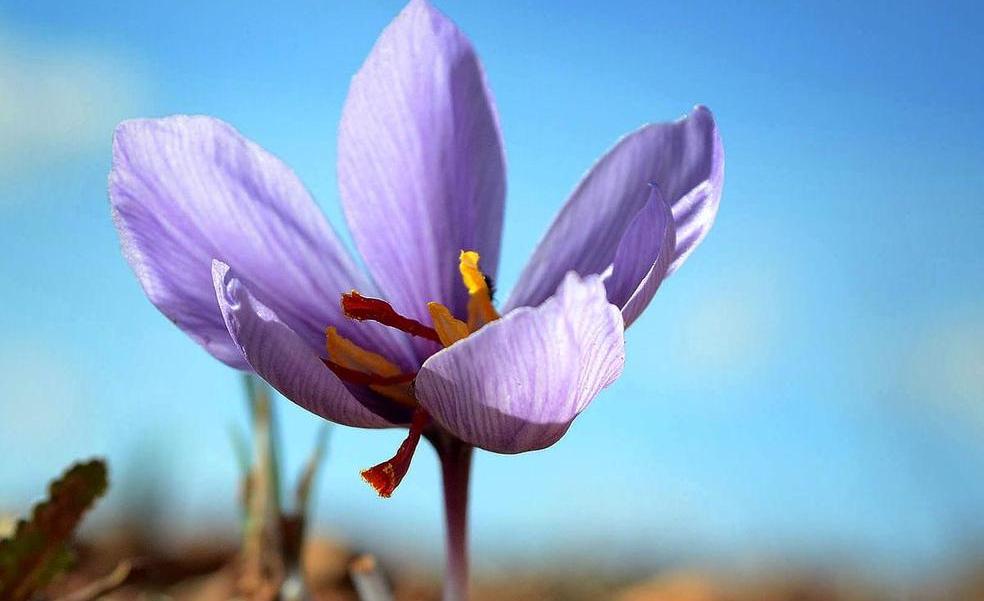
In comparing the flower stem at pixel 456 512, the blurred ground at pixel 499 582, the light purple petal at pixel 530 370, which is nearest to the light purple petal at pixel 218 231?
the flower stem at pixel 456 512

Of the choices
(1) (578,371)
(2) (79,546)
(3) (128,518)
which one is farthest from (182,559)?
(1) (578,371)

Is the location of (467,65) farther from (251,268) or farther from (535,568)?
(535,568)

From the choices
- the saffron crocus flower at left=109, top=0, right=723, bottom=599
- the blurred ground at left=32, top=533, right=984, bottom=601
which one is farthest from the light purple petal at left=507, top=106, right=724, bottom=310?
the blurred ground at left=32, top=533, right=984, bottom=601

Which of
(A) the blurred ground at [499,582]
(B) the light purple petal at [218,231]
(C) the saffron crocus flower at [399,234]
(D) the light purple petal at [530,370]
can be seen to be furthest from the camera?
(A) the blurred ground at [499,582]

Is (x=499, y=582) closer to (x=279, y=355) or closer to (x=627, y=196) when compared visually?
(x=627, y=196)

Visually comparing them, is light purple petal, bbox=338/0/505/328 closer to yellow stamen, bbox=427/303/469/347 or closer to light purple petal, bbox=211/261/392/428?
yellow stamen, bbox=427/303/469/347

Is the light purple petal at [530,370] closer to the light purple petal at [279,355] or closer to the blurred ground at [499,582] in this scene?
the light purple petal at [279,355]
